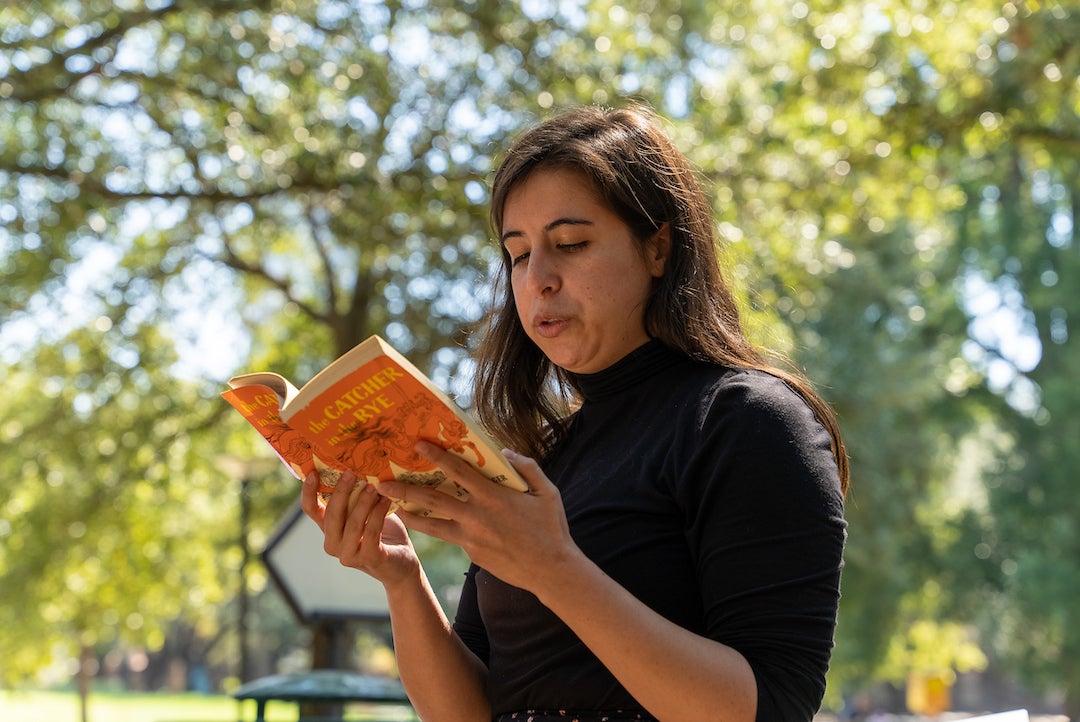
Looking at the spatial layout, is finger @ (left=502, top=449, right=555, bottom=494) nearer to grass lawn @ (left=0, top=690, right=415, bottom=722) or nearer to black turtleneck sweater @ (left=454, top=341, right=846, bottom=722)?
black turtleneck sweater @ (left=454, top=341, right=846, bottom=722)

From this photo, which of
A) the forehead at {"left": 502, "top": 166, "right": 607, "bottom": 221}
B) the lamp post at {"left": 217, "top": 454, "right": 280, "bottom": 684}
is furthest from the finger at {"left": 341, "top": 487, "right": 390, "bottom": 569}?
the lamp post at {"left": 217, "top": 454, "right": 280, "bottom": 684}

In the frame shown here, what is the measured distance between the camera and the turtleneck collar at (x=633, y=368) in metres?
1.91

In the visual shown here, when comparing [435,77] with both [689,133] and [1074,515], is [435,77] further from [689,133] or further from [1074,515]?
[1074,515]

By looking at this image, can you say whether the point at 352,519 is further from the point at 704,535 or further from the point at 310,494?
the point at 704,535

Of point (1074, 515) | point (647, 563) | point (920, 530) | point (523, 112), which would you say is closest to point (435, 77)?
point (523, 112)

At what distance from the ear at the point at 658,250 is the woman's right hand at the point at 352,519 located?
1.81 ft

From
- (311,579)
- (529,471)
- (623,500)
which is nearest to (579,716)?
(623,500)

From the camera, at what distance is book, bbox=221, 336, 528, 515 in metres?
1.42

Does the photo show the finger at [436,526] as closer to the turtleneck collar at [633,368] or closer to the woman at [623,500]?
the woman at [623,500]

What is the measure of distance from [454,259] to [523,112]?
5.07ft

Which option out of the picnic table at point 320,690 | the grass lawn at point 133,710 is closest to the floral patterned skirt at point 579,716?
the picnic table at point 320,690

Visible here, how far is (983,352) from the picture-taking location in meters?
28.6

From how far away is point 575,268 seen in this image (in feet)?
5.99

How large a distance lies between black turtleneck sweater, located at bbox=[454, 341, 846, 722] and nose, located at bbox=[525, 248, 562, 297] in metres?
0.19
